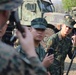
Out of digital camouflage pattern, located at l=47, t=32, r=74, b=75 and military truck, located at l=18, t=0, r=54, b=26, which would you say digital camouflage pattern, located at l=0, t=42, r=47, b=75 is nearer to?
digital camouflage pattern, located at l=47, t=32, r=74, b=75

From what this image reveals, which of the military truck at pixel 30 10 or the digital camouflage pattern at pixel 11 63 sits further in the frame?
the military truck at pixel 30 10

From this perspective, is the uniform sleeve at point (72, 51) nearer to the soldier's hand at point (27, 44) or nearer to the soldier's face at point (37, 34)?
the soldier's face at point (37, 34)

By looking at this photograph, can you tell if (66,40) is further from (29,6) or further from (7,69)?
(29,6)

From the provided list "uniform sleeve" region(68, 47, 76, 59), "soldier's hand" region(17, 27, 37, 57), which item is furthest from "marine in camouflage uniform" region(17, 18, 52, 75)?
"soldier's hand" region(17, 27, 37, 57)

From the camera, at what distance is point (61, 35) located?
447 centimetres

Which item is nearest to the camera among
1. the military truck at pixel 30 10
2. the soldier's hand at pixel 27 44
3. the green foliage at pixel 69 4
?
the soldier's hand at pixel 27 44

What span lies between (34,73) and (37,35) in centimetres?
195

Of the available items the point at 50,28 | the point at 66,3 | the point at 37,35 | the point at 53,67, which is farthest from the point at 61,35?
the point at 66,3

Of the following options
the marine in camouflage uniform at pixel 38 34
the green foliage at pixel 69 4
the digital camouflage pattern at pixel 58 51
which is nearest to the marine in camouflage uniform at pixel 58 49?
the digital camouflage pattern at pixel 58 51

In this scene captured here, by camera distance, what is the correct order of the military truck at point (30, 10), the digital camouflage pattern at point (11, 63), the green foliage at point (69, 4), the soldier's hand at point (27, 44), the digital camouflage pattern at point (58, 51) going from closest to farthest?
the digital camouflage pattern at point (11, 63) → the soldier's hand at point (27, 44) → the digital camouflage pattern at point (58, 51) → the military truck at point (30, 10) → the green foliage at point (69, 4)

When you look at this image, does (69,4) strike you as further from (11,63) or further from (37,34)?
(11,63)

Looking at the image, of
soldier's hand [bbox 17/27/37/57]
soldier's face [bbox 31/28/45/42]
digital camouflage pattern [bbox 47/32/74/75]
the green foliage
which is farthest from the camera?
the green foliage

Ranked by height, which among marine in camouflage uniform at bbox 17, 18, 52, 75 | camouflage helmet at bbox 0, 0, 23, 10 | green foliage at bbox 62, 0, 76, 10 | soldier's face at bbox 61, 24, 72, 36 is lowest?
green foliage at bbox 62, 0, 76, 10

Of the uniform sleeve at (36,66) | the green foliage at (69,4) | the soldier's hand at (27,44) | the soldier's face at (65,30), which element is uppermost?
the soldier's hand at (27,44)
